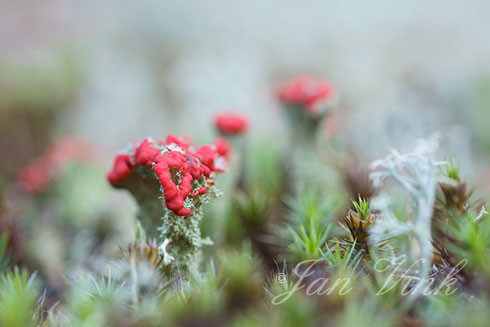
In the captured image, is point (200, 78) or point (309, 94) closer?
point (309, 94)

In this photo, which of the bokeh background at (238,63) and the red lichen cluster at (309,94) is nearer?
the red lichen cluster at (309,94)

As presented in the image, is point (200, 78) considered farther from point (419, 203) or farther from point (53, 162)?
point (419, 203)

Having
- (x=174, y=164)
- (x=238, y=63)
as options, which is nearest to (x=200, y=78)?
(x=238, y=63)

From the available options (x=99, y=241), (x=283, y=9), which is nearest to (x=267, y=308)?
(x=99, y=241)

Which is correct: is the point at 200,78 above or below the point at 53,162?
above

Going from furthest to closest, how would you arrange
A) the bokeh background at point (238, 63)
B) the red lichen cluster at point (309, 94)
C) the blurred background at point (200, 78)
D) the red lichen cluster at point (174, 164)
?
the bokeh background at point (238, 63) → the blurred background at point (200, 78) → the red lichen cluster at point (309, 94) → the red lichen cluster at point (174, 164)

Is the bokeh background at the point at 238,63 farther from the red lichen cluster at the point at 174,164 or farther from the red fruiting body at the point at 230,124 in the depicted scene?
the red lichen cluster at the point at 174,164

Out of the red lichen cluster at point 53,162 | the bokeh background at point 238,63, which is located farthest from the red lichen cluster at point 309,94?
the red lichen cluster at point 53,162
